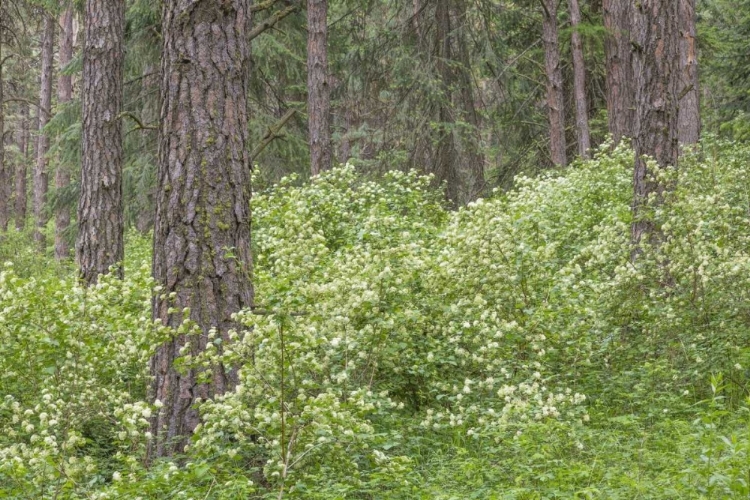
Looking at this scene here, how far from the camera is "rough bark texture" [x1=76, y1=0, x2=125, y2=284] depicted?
1102 cm

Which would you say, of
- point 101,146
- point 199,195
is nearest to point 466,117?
point 101,146

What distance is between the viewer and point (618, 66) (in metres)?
17.3

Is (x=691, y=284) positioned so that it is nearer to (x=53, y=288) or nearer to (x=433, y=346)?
(x=433, y=346)

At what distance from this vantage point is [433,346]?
681cm

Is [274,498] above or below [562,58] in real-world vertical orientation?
below

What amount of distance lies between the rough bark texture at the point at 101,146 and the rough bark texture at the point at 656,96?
6.40 m

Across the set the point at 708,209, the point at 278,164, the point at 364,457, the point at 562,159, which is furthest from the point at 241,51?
the point at 278,164

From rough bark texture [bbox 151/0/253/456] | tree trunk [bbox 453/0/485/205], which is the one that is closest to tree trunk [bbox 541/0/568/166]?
tree trunk [bbox 453/0/485/205]

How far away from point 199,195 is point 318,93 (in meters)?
9.07

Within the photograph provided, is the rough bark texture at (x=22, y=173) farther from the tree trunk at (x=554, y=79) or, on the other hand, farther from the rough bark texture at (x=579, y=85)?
the rough bark texture at (x=579, y=85)

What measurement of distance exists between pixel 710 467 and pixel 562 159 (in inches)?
538

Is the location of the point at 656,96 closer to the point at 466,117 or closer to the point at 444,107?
the point at 444,107

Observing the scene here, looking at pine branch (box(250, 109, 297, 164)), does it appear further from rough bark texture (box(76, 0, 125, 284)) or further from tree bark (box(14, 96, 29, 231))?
tree bark (box(14, 96, 29, 231))

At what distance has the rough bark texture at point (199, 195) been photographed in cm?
590
